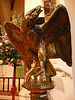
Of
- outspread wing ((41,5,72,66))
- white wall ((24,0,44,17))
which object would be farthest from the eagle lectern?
white wall ((24,0,44,17))

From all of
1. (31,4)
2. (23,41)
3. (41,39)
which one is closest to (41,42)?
(41,39)

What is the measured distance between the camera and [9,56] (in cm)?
125

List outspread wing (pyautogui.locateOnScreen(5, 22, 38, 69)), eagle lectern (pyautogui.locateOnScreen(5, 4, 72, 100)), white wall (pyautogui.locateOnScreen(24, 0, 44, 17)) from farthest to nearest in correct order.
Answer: white wall (pyautogui.locateOnScreen(24, 0, 44, 17)) < outspread wing (pyautogui.locateOnScreen(5, 22, 38, 69)) < eagle lectern (pyautogui.locateOnScreen(5, 4, 72, 100))

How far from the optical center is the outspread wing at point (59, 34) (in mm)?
689

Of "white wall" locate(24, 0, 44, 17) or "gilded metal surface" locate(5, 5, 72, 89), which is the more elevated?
"white wall" locate(24, 0, 44, 17)

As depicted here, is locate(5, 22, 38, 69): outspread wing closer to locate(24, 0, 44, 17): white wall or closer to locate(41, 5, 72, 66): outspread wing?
locate(41, 5, 72, 66): outspread wing

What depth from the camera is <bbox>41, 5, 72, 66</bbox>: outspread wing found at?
0.69 m

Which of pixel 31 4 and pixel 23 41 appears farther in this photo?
pixel 31 4

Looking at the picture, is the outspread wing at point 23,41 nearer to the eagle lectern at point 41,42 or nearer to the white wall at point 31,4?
the eagle lectern at point 41,42

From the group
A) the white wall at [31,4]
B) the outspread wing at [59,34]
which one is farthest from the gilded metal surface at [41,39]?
the white wall at [31,4]

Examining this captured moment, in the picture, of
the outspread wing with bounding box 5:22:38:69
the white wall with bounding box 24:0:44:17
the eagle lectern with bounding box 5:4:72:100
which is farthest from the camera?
the white wall with bounding box 24:0:44:17

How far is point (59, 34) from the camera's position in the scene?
0.78 meters

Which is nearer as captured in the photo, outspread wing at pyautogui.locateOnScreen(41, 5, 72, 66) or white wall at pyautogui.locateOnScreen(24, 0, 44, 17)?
outspread wing at pyautogui.locateOnScreen(41, 5, 72, 66)

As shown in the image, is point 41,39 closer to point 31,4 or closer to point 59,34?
point 59,34
